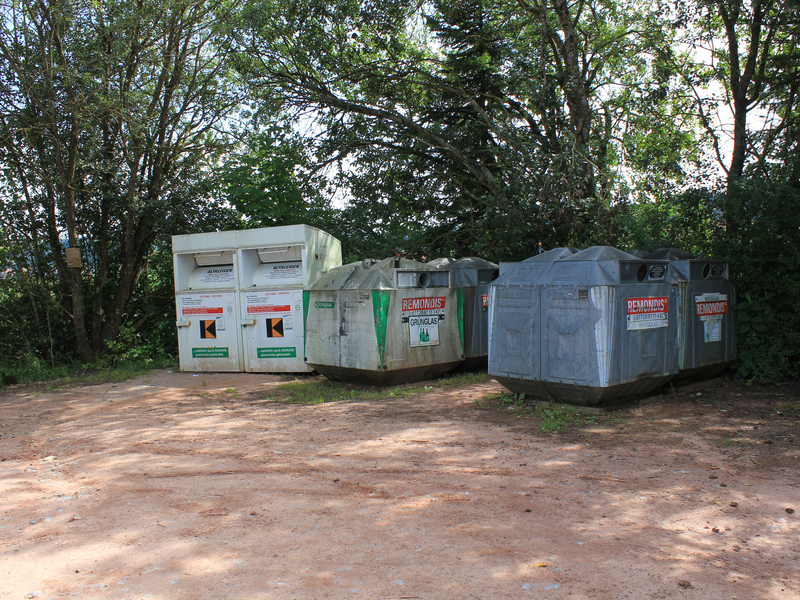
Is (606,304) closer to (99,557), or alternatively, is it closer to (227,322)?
(99,557)

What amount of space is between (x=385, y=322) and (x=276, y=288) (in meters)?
2.47

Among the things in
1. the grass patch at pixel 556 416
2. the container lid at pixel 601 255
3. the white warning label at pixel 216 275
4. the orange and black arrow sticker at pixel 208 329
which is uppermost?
the white warning label at pixel 216 275

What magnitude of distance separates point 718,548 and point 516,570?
1.10 m

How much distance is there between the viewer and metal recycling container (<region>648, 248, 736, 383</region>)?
6824 mm

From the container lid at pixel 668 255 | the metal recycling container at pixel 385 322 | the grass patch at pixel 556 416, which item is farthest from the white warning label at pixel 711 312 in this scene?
the metal recycling container at pixel 385 322

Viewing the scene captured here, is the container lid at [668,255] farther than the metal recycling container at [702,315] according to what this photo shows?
Yes

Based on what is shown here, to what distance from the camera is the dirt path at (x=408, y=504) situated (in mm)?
2932

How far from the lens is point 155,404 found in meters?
7.64

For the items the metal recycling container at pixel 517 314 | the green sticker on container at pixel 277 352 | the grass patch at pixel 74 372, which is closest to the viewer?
the metal recycling container at pixel 517 314

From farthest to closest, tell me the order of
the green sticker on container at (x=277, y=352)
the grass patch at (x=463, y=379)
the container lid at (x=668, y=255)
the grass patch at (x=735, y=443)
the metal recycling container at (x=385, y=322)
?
1. the green sticker on container at (x=277, y=352)
2. the grass patch at (x=463, y=379)
3. the metal recycling container at (x=385, y=322)
4. the container lid at (x=668, y=255)
5. the grass patch at (x=735, y=443)

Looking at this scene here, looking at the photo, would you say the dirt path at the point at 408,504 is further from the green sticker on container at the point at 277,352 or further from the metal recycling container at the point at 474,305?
the green sticker on container at the point at 277,352

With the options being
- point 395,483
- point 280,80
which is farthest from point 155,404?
point 280,80

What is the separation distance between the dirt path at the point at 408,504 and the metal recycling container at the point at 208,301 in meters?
3.07

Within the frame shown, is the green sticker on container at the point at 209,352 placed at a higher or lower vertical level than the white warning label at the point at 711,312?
lower
